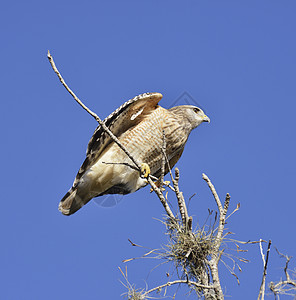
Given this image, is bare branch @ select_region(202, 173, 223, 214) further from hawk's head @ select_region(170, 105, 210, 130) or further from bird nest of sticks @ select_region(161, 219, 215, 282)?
hawk's head @ select_region(170, 105, 210, 130)

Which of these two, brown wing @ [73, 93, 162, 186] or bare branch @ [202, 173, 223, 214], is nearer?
bare branch @ [202, 173, 223, 214]

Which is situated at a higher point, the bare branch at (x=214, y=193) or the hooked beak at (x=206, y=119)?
the hooked beak at (x=206, y=119)

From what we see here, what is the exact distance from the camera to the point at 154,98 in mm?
6832

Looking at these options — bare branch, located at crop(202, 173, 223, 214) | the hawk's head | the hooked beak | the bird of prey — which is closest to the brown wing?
the bird of prey

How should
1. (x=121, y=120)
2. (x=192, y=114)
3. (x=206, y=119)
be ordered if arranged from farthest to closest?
(x=206, y=119), (x=192, y=114), (x=121, y=120)

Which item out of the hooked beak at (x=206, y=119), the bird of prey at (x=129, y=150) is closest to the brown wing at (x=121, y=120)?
the bird of prey at (x=129, y=150)

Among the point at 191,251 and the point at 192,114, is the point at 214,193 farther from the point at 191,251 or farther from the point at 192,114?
the point at 192,114

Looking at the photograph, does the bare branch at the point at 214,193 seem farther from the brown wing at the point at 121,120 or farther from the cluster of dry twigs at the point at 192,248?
the brown wing at the point at 121,120

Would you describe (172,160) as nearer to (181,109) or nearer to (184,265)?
(181,109)

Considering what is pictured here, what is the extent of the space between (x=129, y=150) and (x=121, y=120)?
17.5 inches

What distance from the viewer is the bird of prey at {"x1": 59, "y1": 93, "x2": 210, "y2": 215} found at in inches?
268

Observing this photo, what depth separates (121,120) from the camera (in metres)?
6.76

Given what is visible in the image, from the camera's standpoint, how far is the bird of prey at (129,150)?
268 inches

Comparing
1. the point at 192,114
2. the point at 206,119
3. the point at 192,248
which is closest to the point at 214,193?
the point at 192,248
